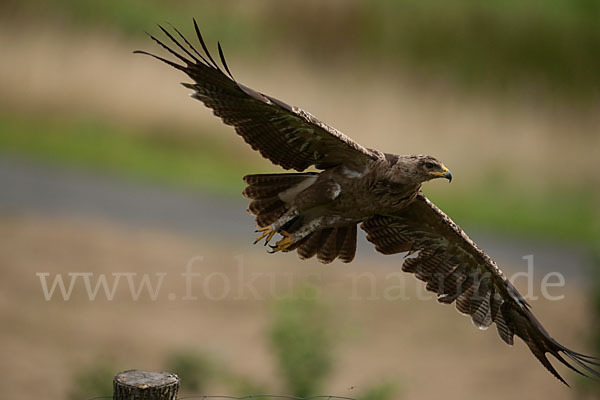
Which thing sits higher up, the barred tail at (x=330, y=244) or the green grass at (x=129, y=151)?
the green grass at (x=129, y=151)

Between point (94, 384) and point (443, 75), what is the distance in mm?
10456

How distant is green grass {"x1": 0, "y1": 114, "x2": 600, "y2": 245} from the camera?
16078mm

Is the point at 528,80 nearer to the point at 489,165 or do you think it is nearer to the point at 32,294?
the point at 489,165

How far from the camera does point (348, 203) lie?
626 centimetres

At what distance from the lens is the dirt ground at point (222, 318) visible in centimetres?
1159

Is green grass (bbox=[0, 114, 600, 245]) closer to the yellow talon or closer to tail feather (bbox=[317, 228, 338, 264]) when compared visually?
tail feather (bbox=[317, 228, 338, 264])

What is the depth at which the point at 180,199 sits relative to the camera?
1616 cm

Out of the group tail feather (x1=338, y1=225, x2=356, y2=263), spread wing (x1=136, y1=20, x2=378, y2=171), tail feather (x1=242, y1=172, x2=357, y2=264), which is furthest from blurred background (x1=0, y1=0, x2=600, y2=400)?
spread wing (x1=136, y1=20, x2=378, y2=171)

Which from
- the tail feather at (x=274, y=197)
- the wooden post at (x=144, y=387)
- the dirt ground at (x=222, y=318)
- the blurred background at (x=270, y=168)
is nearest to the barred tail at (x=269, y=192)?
the tail feather at (x=274, y=197)

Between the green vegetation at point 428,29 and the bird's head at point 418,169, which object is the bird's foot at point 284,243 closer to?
the bird's head at point 418,169

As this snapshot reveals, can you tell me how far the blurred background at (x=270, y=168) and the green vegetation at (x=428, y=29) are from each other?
0.03m

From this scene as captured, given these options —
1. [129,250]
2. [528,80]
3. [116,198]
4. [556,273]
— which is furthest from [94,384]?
[528,80]

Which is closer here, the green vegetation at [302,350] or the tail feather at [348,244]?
the tail feather at [348,244]

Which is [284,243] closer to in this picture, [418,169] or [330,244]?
[330,244]
